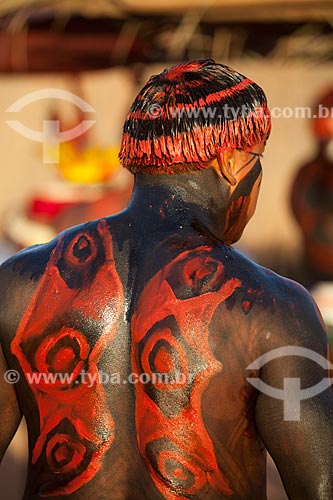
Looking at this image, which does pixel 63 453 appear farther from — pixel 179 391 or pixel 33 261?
pixel 33 261

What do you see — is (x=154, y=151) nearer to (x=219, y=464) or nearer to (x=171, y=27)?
(x=219, y=464)

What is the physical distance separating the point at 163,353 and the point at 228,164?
518mm

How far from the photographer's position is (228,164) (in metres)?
2.40

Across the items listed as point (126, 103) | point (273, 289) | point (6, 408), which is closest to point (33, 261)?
point (6, 408)

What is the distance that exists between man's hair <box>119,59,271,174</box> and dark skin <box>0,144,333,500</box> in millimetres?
47

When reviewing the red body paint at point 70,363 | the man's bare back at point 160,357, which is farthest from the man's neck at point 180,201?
the red body paint at point 70,363

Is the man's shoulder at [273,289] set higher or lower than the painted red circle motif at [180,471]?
higher

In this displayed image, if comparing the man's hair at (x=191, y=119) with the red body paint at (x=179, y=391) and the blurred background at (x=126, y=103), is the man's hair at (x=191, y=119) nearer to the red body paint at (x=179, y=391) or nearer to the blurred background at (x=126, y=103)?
the red body paint at (x=179, y=391)

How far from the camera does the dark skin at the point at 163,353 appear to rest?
2201mm

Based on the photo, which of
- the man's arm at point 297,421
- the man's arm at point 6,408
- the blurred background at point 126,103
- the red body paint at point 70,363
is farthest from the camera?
the blurred background at point 126,103

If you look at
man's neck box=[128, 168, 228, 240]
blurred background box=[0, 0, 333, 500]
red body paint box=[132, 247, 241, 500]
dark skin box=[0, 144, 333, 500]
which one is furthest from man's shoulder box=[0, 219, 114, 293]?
blurred background box=[0, 0, 333, 500]

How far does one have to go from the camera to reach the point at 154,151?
7.72 feet

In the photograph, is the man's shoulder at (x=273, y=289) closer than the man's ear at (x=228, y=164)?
Yes

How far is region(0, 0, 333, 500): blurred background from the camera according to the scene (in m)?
8.11
